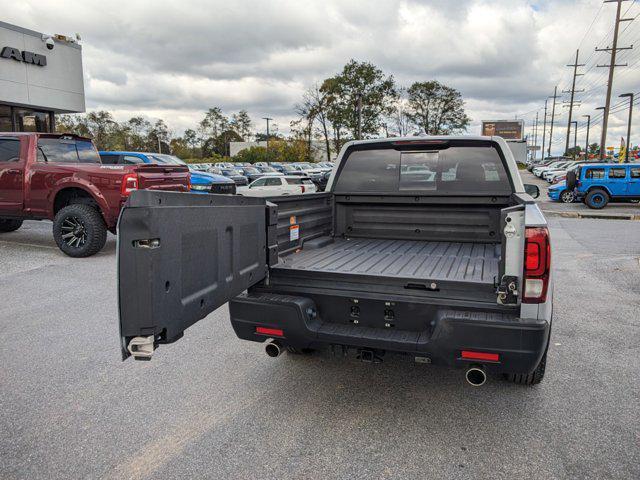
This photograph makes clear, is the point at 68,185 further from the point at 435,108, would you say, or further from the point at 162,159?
the point at 435,108

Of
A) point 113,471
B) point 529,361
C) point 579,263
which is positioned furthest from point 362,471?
point 579,263

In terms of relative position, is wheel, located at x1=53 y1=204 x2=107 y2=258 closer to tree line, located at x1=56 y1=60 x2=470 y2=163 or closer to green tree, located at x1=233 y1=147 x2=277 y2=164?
tree line, located at x1=56 y1=60 x2=470 y2=163

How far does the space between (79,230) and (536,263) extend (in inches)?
323

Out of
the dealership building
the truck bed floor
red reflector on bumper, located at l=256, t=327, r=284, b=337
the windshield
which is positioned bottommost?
red reflector on bumper, located at l=256, t=327, r=284, b=337

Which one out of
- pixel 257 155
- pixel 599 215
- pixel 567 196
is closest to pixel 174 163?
pixel 599 215

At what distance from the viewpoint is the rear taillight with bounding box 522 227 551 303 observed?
8.55 ft

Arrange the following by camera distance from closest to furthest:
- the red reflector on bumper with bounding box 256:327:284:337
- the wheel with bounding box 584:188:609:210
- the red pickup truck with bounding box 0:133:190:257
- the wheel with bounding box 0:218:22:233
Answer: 1. the red reflector on bumper with bounding box 256:327:284:337
2. the red pickup truck with bounding box 0:133:190:257
3. the wheel with bounding box 0:218:22:233
4. the wheel with bounding box 584:188:609:210

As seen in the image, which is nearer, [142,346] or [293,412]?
[142,346]

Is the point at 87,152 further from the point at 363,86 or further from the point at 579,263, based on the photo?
the point at 363,86

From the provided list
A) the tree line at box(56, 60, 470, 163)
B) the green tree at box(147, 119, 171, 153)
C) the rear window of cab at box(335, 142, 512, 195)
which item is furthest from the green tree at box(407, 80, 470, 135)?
the rear window of cab at box(335, 142, 512, 195)

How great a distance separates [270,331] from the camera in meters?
3.21

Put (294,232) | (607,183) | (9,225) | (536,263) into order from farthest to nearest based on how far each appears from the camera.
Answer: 1. (607,183)
2. (9,225)
3. (294,232)
4. (536,263)

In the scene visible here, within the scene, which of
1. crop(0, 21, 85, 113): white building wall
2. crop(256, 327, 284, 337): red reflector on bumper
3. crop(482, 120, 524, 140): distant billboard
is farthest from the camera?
crop(482, 120, 524, 140): distant billboard

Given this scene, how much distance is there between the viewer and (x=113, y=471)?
265 cm
